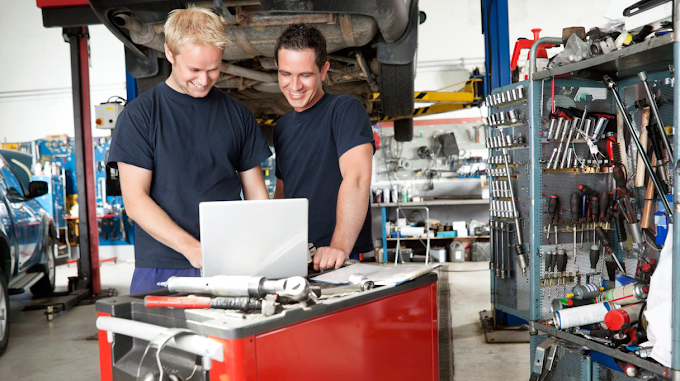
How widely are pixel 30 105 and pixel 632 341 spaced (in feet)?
29.6

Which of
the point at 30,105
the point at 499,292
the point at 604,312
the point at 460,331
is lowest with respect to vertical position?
the point at 460,331

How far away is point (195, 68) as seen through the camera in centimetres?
143

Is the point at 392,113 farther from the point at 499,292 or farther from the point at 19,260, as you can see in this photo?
the point at 19,260

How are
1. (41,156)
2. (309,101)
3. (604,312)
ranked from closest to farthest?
(309,101) < (604,312) < (41,156)

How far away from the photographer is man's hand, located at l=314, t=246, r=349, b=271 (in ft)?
4.66

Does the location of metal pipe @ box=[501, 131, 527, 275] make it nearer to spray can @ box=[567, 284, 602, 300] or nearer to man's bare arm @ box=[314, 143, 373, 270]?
spray can @ box=[567, 284, 602, 300]

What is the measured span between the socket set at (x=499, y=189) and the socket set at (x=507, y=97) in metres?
0.50

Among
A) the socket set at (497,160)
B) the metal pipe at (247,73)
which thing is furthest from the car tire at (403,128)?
the metal pipe at (247,73)

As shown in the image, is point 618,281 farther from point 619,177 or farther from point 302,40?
point 302,40

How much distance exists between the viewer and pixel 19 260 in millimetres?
3865

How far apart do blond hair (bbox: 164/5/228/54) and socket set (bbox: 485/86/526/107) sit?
206 centimetres

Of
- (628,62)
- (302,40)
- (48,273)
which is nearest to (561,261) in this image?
(628,62)

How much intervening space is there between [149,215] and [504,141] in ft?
7.75

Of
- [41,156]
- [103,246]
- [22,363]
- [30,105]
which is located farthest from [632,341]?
[30,105]
